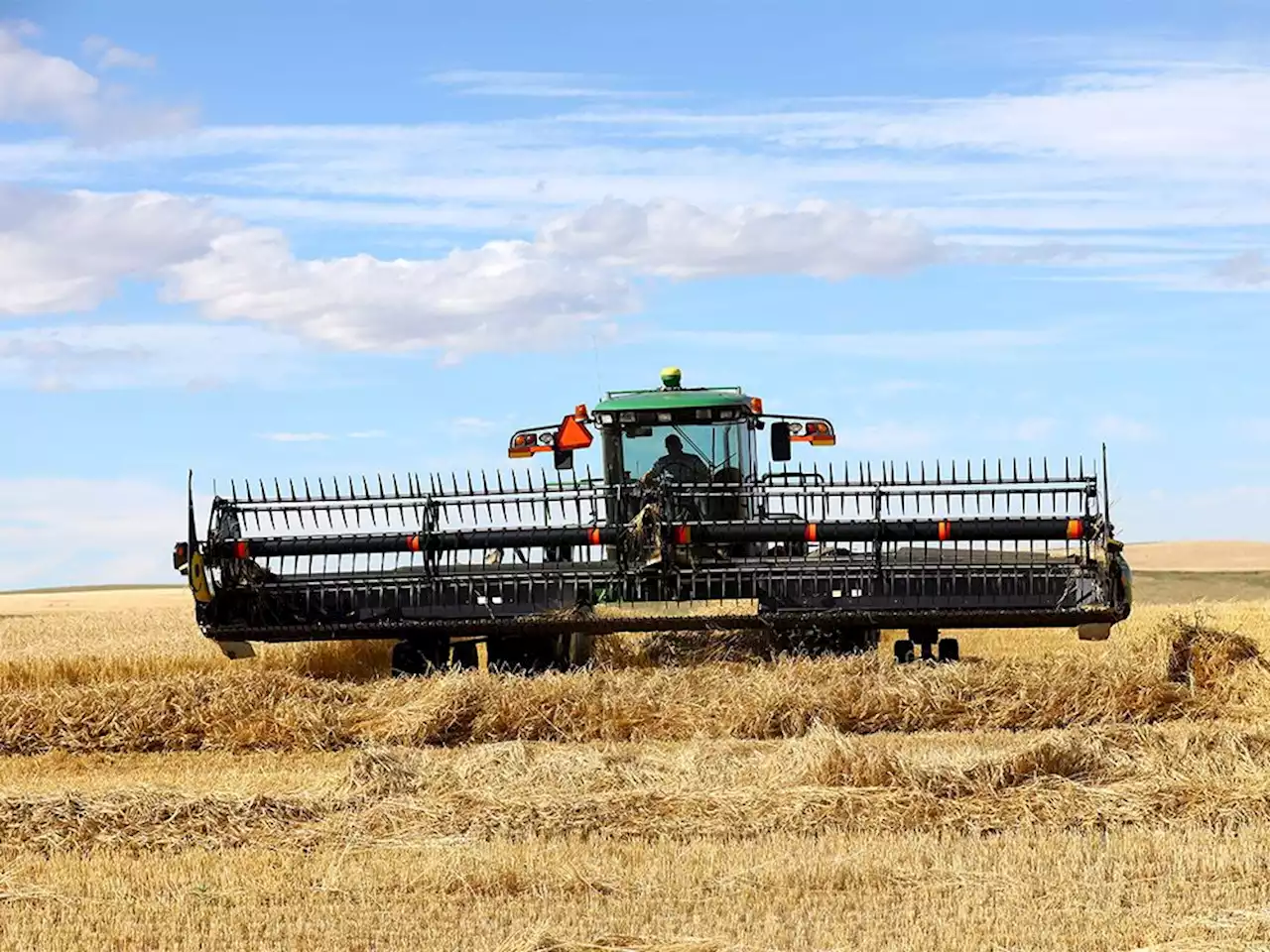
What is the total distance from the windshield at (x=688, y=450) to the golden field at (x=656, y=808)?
67.0 inches

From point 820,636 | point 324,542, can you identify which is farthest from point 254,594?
point 820,636

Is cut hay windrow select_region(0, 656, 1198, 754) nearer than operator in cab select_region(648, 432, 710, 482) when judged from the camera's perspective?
Yes

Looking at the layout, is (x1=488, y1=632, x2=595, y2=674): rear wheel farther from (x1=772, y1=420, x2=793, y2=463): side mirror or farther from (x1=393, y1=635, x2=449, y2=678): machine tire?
(x1=772, y1=420, x2=793, y2=463): side mirror

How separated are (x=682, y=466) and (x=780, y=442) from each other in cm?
83

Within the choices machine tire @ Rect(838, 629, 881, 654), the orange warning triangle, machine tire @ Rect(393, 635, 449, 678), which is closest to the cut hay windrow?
machine tire @ Rect(393, 635, 449, 678)

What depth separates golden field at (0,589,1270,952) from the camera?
21.7 feet

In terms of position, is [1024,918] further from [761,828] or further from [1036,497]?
[1036,497]

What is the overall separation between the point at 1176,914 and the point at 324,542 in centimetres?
866

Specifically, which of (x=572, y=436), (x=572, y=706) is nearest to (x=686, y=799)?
(x=572, y=706)

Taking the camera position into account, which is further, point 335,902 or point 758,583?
point 758,583

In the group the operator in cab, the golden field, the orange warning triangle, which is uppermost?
the orange warning triangle

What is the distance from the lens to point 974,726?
40.5ft

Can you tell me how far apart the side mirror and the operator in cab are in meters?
0.58

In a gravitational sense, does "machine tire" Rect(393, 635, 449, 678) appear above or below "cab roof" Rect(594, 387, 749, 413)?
below
